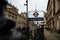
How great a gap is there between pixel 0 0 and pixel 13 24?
0.10 meters

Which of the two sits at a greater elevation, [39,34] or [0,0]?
[0,0]

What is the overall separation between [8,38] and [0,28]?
0.04 m

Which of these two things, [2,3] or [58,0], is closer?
[2,3]

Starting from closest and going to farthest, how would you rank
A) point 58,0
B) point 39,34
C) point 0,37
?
point 0,37, point 39,34, point 58,0

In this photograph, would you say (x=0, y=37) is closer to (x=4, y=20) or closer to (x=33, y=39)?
(x=4, y=20)

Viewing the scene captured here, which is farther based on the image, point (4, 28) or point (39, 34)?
point (39, 34)

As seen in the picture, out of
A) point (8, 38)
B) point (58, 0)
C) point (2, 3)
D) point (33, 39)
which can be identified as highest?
point (58, 0)

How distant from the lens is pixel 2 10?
662 mm

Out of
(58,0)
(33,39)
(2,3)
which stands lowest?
(33,39)

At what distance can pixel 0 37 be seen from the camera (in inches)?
24.5

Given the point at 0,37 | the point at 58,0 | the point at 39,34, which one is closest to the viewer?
the point at 0,37

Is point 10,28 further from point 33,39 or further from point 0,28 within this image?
point 33,39

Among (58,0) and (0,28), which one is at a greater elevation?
(58,0)

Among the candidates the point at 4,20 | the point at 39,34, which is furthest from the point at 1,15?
the point at 39,34
